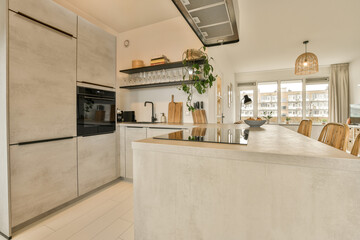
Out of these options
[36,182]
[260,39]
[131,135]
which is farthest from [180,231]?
[260,39]

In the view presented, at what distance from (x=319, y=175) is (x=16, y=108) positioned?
84.6 inches

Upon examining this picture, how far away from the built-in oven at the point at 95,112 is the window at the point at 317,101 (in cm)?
678

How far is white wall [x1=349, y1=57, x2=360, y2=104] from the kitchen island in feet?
20.9

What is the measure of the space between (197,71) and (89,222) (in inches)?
86.9

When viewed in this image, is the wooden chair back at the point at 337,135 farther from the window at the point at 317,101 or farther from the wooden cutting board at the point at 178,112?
the window at the point at 317,101

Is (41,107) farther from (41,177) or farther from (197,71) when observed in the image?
(197,71)

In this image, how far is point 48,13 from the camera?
1761 millimetres

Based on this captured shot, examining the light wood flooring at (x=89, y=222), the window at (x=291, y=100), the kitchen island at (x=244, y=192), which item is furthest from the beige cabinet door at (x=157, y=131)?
the window at (x=291, y=100)

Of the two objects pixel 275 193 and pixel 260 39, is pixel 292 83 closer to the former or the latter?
pixel 260 39

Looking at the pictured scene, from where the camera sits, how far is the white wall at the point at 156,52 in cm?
290

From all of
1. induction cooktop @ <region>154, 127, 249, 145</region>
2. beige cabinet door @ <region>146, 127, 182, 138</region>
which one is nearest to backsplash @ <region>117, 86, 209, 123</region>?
beige cabinet door @ <region>146, 127, 182, 138</region>

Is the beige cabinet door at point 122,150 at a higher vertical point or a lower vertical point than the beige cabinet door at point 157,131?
lower

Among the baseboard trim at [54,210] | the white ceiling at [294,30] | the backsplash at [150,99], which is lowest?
the baseboard trim at [54,210]

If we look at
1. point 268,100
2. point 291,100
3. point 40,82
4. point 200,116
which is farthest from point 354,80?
point 40,82
